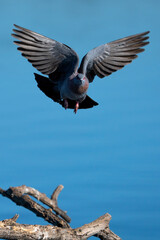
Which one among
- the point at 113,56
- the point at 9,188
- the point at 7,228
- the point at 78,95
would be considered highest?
the point at 113,56

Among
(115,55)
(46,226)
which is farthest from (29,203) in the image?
(115,55)

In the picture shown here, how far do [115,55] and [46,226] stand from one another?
207 cm

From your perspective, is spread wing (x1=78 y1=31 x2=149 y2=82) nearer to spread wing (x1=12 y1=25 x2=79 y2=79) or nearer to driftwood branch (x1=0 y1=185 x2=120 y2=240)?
spread wing (x1=12 y1=25 x2=79 y2=79)

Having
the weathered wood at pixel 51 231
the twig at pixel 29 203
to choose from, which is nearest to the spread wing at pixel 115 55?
the twig at pixel 29 203

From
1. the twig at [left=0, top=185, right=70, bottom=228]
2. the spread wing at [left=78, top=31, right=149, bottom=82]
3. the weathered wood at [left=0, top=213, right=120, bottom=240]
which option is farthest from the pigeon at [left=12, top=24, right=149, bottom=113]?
Result: the weathered wood at [left=0, top=213, right=120, bottom=240]

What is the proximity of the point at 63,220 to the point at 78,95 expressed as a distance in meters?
1.57

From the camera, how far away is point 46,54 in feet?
17.5

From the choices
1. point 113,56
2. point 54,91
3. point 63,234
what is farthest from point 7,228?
point 113,56

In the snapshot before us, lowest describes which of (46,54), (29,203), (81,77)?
(29,203)

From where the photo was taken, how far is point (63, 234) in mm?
5234

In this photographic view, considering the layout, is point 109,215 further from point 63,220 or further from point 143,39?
point 143,39

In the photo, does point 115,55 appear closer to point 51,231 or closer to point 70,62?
point 70,62

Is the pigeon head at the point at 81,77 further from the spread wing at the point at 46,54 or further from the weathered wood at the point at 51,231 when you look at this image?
the weathered wood at the point at 51,231

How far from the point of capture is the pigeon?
520 cm
